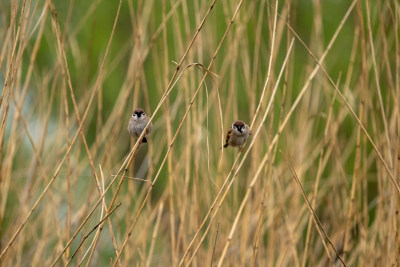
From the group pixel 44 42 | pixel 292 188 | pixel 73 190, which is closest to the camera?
pixel 73 190

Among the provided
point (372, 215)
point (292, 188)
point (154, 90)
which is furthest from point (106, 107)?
point (292, 188)

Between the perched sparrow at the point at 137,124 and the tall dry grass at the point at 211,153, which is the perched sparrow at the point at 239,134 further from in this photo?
the perched sparrow at the point at 137,124

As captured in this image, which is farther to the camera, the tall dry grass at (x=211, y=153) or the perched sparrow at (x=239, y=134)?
the perched sparrow at (x=239, y=134)

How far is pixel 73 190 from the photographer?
76.0 inches

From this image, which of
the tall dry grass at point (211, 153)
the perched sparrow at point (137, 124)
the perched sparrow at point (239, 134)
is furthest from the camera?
the perched sparrow at point (239, 134)

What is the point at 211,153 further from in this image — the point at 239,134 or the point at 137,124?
the point at 137,124

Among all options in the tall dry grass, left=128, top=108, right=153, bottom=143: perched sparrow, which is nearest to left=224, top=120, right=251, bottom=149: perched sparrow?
the tall dry grass

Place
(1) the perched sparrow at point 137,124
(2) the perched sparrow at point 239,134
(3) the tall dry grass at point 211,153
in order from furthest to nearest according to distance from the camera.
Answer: (2) the perched sparrow at point 239,134, (1) the perched sparrow at point 137,124, (3) the tall dry grass at point 211,153

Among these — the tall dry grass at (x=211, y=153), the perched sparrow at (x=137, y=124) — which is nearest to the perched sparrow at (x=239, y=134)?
the tall dry grass at (x=211, y=153)

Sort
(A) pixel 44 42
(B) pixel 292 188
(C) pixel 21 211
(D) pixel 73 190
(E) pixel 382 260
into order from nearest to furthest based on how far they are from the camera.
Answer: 1. (E) pixel 382 260
2. (C) pixel 21 211
3. (D) pixel 73 190
4. (B) pixel 292 188
5. (A) pixel 44 42

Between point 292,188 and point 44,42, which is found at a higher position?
point 44,42

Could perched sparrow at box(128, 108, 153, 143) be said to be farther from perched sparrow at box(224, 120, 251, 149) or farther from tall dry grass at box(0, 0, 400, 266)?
perched sparrow at box(224, 120, 251, 149)

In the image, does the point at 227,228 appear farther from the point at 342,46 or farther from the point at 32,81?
the point at 342,46

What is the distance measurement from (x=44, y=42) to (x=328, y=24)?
11.1ft
